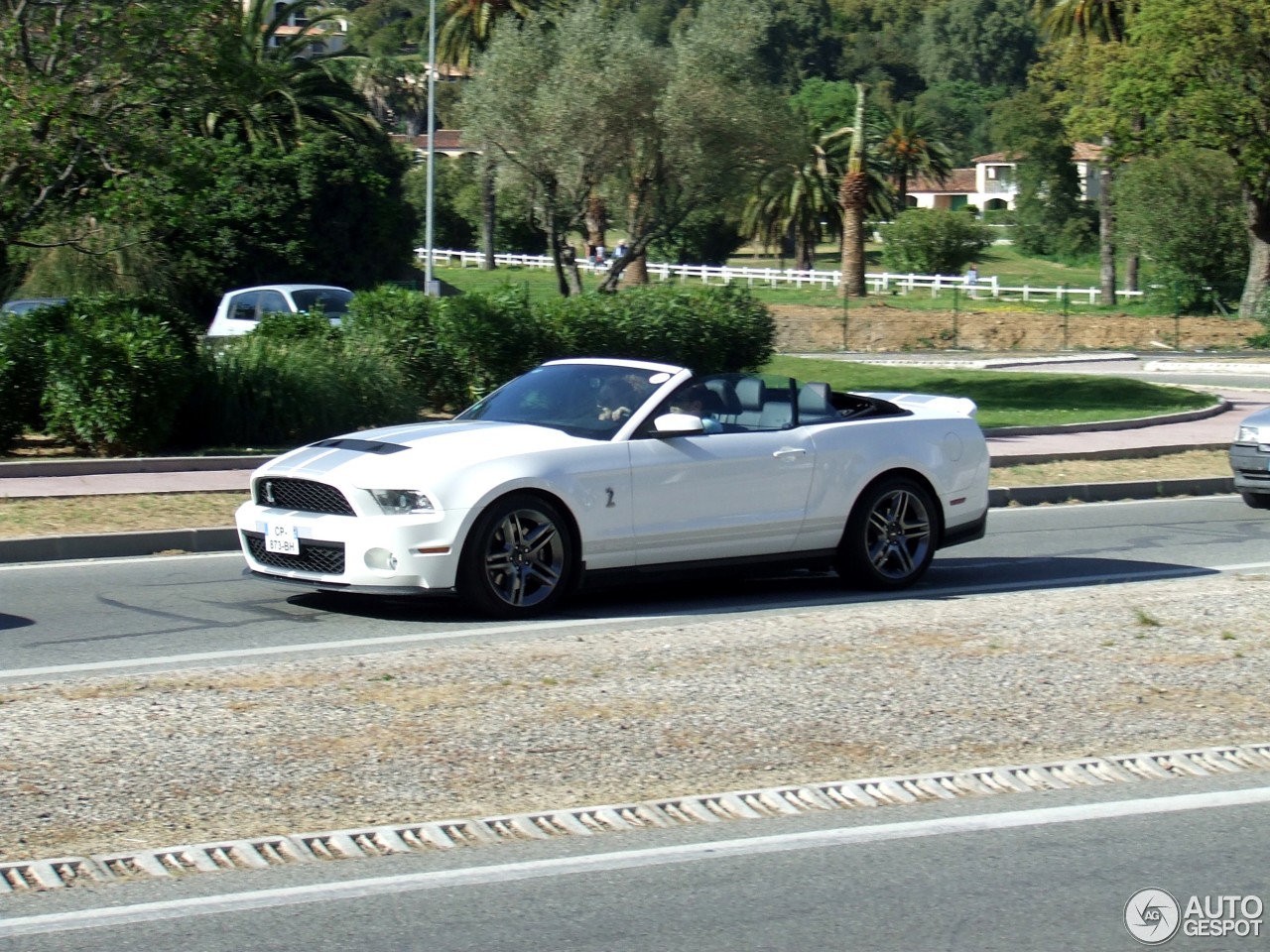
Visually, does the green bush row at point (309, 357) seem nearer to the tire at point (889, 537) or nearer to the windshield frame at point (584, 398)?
the windshield frame at point (584, 398)

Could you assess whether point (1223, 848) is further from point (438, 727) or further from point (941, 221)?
point (941, 221)

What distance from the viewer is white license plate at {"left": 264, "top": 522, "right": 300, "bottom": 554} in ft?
31.8

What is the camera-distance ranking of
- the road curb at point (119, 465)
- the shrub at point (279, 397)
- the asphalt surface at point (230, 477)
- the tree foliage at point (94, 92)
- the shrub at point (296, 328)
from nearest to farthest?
the asphalt surface at point (230, 477), the road curb at point (119, 465), the tree foliage at point (94, 92), the shrub at point (279, 397), the shrub at point (296, 328)

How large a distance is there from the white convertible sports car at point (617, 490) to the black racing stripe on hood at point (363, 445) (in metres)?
0.02

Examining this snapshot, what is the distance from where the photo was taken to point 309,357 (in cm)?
1850

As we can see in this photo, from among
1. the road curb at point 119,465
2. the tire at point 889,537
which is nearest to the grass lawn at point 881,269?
the road curb at point 119,465

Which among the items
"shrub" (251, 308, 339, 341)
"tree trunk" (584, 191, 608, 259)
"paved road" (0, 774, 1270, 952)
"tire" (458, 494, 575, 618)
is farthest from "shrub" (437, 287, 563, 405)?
"paved road" (0, 774, 1270, 952)

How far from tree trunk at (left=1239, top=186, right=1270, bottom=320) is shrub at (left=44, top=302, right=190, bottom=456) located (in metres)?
38.4

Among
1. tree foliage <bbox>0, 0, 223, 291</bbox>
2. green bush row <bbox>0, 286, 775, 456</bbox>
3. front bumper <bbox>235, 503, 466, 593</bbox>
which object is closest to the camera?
front bumper <bbox>235, 503, 466, 593</bbox>

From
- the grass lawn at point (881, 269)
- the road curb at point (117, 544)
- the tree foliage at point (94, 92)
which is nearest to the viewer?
the road curb at point (117, 544)

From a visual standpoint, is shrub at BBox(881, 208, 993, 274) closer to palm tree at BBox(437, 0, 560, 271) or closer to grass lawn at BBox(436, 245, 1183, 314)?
grass lawn at BBox(436, 245, 1183, 314)

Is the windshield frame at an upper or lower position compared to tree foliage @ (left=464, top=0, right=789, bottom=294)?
lower

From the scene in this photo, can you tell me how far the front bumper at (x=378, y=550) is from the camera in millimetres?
9336

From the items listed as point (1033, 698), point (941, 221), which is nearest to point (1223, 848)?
point (1033, 698)
